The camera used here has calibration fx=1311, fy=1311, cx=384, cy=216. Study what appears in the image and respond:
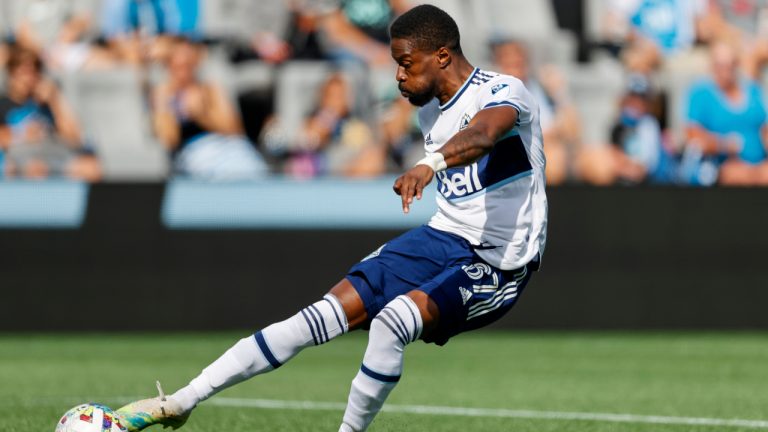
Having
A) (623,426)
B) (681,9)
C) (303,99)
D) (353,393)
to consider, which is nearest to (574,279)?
(303,99)

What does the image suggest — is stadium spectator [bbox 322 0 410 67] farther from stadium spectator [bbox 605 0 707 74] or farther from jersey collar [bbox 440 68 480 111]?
jersey collar [bbox 440 68 480 111]

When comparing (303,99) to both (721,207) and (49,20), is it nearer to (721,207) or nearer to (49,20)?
(49,20)

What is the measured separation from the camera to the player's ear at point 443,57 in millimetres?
5414

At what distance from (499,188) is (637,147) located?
8.77 meters

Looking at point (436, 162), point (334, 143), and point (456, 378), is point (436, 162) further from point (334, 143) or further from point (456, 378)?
point (334, 143)

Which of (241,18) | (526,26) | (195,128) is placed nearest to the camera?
(195,128)

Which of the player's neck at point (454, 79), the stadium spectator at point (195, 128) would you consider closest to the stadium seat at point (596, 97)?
A: the stadium spectator at point (195, 128)

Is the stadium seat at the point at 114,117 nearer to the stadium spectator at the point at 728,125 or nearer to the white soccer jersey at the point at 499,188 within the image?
the stadium spectator at the point at 728,125

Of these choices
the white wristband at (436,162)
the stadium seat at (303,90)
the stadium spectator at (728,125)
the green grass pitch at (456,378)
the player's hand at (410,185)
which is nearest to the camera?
the player's hand at (410,185)

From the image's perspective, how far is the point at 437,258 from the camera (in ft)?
17.9

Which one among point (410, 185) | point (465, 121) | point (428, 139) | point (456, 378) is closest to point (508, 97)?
point (465, 121)

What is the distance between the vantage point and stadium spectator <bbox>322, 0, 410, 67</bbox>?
574 inches

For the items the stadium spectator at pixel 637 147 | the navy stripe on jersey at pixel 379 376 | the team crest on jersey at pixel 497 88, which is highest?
the team crest on jersey at pixel 497 88

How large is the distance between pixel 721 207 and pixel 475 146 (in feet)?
28.1
